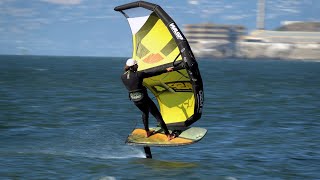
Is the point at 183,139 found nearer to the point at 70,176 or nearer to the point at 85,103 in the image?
the point at 70,176

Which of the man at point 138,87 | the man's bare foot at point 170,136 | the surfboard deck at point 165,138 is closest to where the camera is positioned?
the man at point 138,87

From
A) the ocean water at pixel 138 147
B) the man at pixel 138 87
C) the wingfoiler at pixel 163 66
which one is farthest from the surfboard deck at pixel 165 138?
the ocean water at pixel 138 147

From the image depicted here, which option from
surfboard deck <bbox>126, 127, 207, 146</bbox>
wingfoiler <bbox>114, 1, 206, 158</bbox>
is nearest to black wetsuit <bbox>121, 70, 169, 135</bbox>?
surfboard deck <bbox>126, 127, 207, 146</bbox>

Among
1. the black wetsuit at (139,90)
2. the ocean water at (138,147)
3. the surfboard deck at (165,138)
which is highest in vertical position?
the black wetsuit at (139,90)

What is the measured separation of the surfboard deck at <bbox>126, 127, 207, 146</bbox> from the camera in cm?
1902

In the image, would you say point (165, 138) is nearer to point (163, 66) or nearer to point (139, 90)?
point (139, 90)

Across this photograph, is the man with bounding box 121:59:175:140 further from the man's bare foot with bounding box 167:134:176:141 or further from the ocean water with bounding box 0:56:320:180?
the ocean water with bounding box 0:56:320:180

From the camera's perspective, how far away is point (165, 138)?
19391 millimetres

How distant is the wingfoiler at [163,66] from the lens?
1959 centimetres

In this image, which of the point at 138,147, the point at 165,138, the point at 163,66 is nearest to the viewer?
the point at 165,138

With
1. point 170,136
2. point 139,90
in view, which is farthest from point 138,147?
point 139,90

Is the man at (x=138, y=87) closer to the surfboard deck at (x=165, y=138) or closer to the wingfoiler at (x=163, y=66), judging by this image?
the surfboard deck at (x=165, y=138)

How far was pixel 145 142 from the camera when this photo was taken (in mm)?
19219

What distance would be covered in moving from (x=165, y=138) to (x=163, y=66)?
213 centimetres
